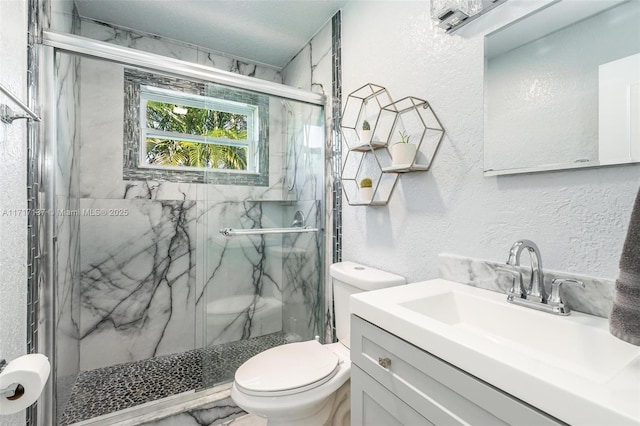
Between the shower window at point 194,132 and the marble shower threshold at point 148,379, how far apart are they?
111 cm

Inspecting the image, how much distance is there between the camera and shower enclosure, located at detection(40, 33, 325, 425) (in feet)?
5.32

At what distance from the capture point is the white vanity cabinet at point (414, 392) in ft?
1.87

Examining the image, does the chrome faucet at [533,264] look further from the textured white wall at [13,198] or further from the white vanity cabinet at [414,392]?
the textured white wall at [13,198]

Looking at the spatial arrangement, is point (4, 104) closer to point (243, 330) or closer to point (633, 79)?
point (243, 330)

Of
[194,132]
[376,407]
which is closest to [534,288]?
[376,407]

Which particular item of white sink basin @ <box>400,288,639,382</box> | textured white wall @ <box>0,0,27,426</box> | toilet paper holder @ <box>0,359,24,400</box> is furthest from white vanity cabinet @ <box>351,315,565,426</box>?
textured white wall @ <box>0,0,27,426</box>

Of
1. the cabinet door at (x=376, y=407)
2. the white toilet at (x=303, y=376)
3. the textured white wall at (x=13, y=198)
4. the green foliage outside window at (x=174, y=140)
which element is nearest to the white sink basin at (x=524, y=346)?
the cabinet door at (x=376, y=407)

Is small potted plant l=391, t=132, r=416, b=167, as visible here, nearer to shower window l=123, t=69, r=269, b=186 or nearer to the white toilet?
the white toilet

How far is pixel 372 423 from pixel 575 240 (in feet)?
2.69

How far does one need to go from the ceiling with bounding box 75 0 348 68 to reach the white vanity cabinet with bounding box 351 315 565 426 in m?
1.91

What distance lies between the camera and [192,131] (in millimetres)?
2381

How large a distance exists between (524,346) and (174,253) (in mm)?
2214

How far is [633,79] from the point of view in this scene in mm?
770

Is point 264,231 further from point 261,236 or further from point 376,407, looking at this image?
point 376,407
